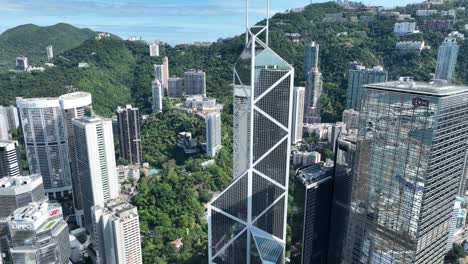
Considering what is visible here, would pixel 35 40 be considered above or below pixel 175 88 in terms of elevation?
above

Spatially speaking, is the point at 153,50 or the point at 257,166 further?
the point at 153,50

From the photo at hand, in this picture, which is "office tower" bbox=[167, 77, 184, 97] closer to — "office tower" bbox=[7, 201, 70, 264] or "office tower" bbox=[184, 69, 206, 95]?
"office tower" bbox=[184, 69, 206, 95]

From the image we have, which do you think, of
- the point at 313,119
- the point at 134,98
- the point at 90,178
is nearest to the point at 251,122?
the point at 90,178

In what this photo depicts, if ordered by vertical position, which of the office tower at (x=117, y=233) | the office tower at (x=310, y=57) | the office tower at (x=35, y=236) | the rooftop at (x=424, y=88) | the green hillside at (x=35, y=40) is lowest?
the office tower at (x=117, y=233)

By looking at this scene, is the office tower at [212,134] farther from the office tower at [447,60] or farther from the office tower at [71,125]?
the office tower at [447,60]

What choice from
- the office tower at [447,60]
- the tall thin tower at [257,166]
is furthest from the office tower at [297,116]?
the tall thin tower at [257,166]

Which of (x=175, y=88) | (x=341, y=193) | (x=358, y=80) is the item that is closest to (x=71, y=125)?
(x=341, y=193)

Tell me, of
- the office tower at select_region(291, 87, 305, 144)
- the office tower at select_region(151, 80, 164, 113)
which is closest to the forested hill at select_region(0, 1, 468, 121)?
the office tower at select_region(151, 80, 164, 113)

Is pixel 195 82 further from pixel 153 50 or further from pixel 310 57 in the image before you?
pixel 153 50
